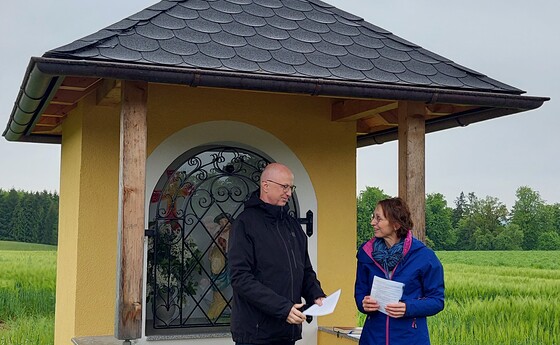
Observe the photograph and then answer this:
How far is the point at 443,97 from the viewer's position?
5.75m

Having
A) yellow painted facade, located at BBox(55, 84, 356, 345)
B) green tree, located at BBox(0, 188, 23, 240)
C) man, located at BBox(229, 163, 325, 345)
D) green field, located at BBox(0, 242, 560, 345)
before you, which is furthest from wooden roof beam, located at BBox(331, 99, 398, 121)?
green tree, located at BBox(0, 188, 23, 240)

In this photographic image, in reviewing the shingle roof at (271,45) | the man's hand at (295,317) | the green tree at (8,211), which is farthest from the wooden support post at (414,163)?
the green tree at (8,211)

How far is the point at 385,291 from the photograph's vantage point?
15.0ft

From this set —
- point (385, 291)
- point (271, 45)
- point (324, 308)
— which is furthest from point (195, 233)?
point (385, 291)

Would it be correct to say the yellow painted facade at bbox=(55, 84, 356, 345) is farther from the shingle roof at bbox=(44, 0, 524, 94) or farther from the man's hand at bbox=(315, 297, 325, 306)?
the man's hand at bbox=(315, 297, 325, 306)

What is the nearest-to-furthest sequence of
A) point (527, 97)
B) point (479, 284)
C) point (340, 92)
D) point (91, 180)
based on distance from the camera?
point (340, 92) → point (527, 97) → point (91, 180) → point (479, 284)

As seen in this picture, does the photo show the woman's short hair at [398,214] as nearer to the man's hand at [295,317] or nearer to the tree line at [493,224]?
the man's hand at [295,317]

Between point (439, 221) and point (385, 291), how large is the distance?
12694mm

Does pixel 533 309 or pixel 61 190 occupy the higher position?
pixel 61 190

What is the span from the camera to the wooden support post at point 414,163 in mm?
6023

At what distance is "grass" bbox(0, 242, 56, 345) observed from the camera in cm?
1299

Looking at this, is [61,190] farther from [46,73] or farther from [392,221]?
[392,221]

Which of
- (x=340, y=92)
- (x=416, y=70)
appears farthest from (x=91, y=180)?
(x=416, y=70)

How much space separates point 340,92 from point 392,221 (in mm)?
1216
